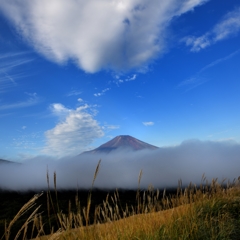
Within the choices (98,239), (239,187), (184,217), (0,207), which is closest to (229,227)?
(184,217)

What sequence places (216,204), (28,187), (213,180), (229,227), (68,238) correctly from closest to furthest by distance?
1. (68,238)
2. (229,227)
3. (216,204)
4. (213,180)
5. (28,187)

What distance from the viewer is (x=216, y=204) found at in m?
6.66

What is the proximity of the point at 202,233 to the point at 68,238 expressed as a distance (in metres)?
2.11

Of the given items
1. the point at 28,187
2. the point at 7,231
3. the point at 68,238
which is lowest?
the point at 68,238

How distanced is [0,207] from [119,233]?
116 feet

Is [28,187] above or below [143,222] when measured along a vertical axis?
above

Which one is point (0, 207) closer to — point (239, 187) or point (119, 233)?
point (239, 187)

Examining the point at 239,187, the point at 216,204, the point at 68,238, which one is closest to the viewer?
the point at 68,238

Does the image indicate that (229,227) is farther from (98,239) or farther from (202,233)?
(98,239)

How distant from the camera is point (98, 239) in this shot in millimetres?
3834

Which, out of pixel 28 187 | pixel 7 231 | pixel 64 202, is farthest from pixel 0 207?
pixel 7 231

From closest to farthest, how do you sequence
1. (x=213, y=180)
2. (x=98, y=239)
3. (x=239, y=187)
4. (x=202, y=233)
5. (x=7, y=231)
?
(x=7, y=231), (x=98, y=239), (x=202, y=233), (x=213, y=180), (x=239, y=187)

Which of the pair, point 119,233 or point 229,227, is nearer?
point 119,233

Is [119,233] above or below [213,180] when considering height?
below
